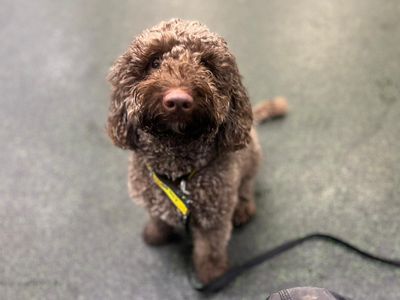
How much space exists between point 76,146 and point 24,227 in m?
0.39

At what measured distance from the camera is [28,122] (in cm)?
195

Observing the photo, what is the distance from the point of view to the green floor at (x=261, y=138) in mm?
1499

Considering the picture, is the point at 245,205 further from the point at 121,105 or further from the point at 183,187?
Answer: the point at 121,105

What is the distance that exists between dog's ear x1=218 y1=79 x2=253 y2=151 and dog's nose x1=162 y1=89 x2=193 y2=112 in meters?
0.22

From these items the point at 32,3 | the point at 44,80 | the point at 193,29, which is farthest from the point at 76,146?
the point at 32,3

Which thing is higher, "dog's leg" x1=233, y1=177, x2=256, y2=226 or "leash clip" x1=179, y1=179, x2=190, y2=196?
"leash clip" x1=179, y1=179, x2=190, y2=196

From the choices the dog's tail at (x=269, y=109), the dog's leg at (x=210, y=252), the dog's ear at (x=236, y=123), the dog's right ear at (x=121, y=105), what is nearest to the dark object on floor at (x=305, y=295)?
the dog's leg at (x=210, y=252)

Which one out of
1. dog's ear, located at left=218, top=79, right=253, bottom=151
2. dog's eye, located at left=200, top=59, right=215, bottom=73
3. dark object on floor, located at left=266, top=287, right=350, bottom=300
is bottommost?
dark object on floor, located at left=266, top=287, right=350, bottom=300

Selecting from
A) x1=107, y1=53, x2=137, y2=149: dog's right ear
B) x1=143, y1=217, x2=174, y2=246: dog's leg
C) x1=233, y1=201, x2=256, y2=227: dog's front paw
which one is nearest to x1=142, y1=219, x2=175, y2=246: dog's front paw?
x1=143, y1=217, x2=174, y2=246: dog's leg

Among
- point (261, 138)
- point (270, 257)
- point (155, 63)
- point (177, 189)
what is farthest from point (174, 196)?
point (261, 138)

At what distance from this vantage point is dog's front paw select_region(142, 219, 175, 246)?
58.7 inches

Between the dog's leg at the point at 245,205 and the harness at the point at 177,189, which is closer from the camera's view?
the harness at the point at 177,189

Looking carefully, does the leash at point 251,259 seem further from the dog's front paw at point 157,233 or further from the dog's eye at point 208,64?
the dog's eye at point 208,64

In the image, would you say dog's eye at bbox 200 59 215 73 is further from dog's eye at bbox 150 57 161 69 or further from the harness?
the harness
